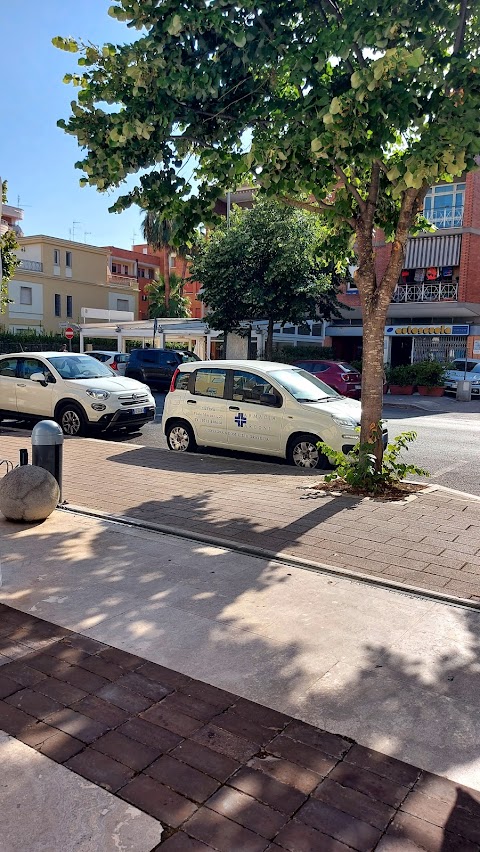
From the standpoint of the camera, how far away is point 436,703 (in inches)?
131

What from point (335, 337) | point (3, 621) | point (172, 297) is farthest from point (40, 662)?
point (172, 297)

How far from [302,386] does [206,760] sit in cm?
807

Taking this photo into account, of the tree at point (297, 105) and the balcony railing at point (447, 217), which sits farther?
the balcony railing at point (447, 217)

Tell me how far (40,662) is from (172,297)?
50.9 m

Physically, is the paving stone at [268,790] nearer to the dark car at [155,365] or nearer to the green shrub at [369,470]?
the green shrub at [369,470]

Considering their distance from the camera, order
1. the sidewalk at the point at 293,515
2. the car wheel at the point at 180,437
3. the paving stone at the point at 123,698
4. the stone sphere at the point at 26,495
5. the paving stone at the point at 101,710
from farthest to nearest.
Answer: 1. the car wheel at the point at 180,437
2. the stone sphere at the point at 26,495
3. the sidewalk at the point at 293,515
4. the paving stone at the point at 123,698
5. the paving stone at the point at 101,710

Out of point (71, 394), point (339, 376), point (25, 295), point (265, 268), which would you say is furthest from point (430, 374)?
A: point (25, 295)

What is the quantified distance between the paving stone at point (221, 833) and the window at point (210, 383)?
8519 millimetres

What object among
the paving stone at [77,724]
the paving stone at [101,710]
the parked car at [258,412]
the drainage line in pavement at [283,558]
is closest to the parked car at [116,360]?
the parked car at [258,412]

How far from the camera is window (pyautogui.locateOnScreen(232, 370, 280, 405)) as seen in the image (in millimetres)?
10258

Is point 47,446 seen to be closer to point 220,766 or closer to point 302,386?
point 302,386

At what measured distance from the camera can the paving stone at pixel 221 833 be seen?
234cm

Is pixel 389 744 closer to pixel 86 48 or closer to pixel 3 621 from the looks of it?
pixel 3 621

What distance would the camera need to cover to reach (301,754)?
2887 millimetres
